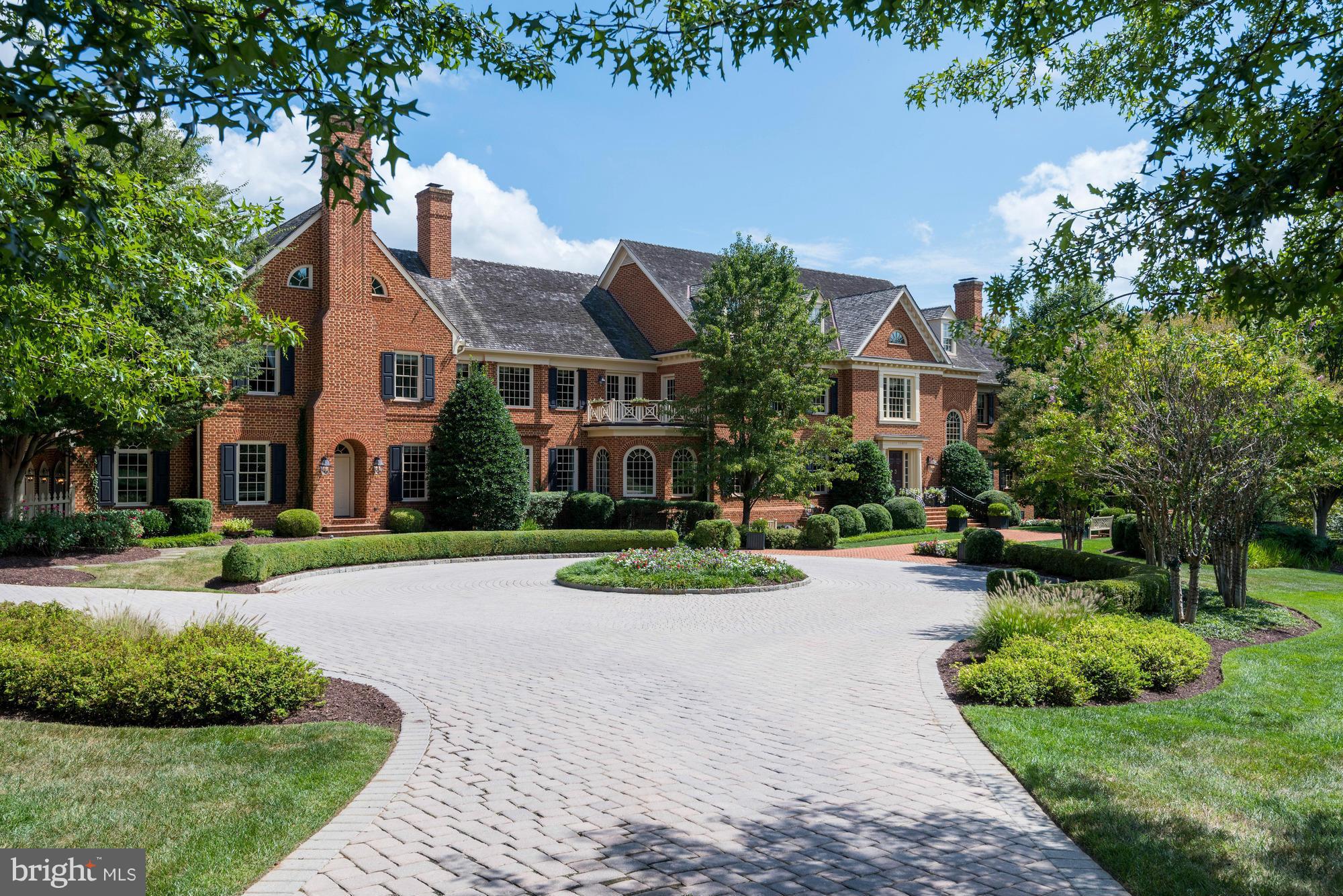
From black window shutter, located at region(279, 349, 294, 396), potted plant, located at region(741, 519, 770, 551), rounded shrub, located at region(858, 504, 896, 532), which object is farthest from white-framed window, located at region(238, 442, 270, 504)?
rounded shrub, located at region(858, 504, 896, 532)

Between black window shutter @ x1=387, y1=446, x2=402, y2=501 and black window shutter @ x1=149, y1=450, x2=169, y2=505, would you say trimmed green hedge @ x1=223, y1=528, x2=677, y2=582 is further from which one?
black window shutter @ x1=149, y1=450, x2=169, y2=505

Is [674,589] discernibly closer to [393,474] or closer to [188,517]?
[393,474]

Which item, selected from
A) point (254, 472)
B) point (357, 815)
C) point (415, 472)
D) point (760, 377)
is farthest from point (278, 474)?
point (357, 815)

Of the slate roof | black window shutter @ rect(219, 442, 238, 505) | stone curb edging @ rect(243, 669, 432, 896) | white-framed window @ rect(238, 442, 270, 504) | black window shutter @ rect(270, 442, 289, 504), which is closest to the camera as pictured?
stone curb edging @ rect(243, 669, 432, 896)

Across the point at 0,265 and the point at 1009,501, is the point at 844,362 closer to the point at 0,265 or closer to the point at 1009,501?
the point at 1009,501

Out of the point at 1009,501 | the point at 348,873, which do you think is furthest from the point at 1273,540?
the point at 348,873

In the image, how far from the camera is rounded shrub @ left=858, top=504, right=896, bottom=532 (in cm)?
3288

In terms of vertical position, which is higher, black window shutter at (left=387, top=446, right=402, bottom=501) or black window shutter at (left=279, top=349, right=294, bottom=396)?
black window shutter at (left=279, top=349, right=294, bottom=396)

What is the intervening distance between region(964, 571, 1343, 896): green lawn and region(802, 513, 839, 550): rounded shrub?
18329 millimetres

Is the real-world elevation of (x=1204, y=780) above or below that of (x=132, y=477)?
below

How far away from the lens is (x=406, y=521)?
91.2ft

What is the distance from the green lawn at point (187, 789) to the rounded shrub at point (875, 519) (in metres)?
26.7

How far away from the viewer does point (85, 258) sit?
739 centimetres

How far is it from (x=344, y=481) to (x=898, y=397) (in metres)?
21.9
